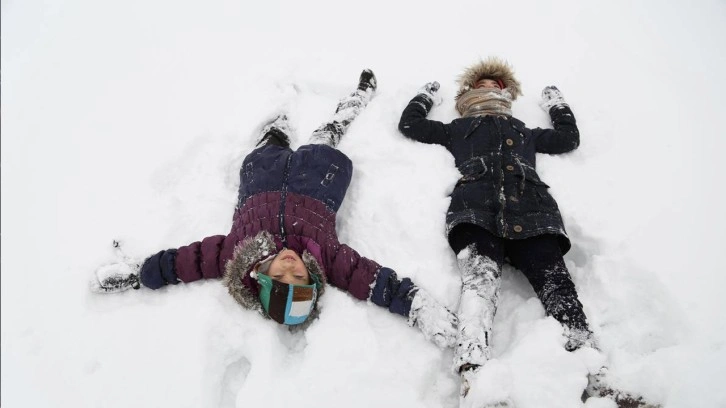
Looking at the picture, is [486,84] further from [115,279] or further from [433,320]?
[115,279]

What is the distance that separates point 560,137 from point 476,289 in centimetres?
134

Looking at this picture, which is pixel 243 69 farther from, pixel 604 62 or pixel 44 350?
pixel 604 62

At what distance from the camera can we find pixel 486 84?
10.9 ft

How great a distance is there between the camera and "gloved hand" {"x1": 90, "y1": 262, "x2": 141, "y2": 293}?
2.44m

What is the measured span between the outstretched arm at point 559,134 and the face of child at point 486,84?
48 centimetres

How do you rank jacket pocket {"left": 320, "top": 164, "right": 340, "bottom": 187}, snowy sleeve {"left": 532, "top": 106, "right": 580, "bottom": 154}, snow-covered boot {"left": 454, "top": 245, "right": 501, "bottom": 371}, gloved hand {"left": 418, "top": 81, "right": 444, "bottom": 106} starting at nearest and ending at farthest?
1. snow-covered boot {"left": 454, "top": 245, "right": 501, "bottom": 371}
2. jacket pocket {"left": 320, "top": 164, "right": 340, "bottom": 187}
3. snowy sleeve {"left": 532, "top": 106, "right": 580, "bottom": 154}
4. gloved hand {"left": 418, "top": 81, "right": 444, "bottom": 106}

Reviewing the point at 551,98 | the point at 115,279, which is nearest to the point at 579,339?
the point at 551,98

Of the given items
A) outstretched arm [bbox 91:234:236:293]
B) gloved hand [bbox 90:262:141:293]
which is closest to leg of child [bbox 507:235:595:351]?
outstretched arm [bbox 91:234:236:293]

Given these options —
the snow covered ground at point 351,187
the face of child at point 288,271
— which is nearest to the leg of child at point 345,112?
the snow covered ground at point 351,187

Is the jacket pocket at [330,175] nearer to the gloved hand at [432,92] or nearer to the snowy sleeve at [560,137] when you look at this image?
the gloved hand at [432,92]

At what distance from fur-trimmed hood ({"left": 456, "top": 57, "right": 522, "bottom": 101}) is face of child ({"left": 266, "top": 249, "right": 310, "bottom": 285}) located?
1970mm

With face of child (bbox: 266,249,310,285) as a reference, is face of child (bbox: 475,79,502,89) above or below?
above

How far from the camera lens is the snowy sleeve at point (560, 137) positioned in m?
2.90

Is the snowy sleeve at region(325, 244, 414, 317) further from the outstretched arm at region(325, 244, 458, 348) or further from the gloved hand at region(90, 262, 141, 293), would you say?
the gloved hand at region(90, 262, 141, 293)
